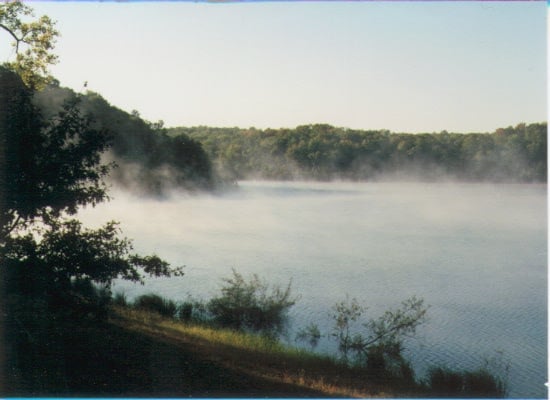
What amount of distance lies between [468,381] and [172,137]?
451cm

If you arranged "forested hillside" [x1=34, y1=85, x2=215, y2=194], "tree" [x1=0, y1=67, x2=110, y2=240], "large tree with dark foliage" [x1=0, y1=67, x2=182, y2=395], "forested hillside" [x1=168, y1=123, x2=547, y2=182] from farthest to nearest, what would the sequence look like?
"forested hillside" [x1=168, y1=123, x2=547, y2=182] < "forested hillside" [x1=34, y1=85, x2=215, y2=194] < "tree" [x1=0, y1=67, x2=110, y2=240] < "large tree with dark foliage" [x1=0, y1=67, x2=182, y2=395]

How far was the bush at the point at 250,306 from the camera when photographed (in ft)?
19.6

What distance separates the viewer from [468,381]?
208 inches

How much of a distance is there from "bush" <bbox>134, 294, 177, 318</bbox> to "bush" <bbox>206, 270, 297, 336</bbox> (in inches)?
18.5

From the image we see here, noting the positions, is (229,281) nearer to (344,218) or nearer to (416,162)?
(344,218)

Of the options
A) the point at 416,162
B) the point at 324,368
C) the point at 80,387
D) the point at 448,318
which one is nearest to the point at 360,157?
the point at 416,162

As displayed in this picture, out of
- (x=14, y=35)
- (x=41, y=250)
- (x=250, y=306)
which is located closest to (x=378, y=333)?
(x=250, y=306)

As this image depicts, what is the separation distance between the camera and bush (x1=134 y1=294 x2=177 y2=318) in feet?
19.9

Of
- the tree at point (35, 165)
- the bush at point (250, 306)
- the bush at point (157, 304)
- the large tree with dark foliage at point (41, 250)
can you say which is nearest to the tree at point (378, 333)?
the bush at point (250, 306)

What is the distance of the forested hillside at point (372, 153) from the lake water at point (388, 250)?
7.8 inches

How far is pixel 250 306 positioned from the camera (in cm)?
604

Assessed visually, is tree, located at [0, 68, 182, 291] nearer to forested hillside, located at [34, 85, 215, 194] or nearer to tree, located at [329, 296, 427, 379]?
forested hillside, located at [34, 85, 215, 194]

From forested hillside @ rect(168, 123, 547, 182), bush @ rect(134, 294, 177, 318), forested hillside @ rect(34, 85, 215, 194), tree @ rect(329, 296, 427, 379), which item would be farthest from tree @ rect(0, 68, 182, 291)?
tree @ rect(329, 296, 427, 379)

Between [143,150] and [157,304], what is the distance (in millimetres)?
1939
